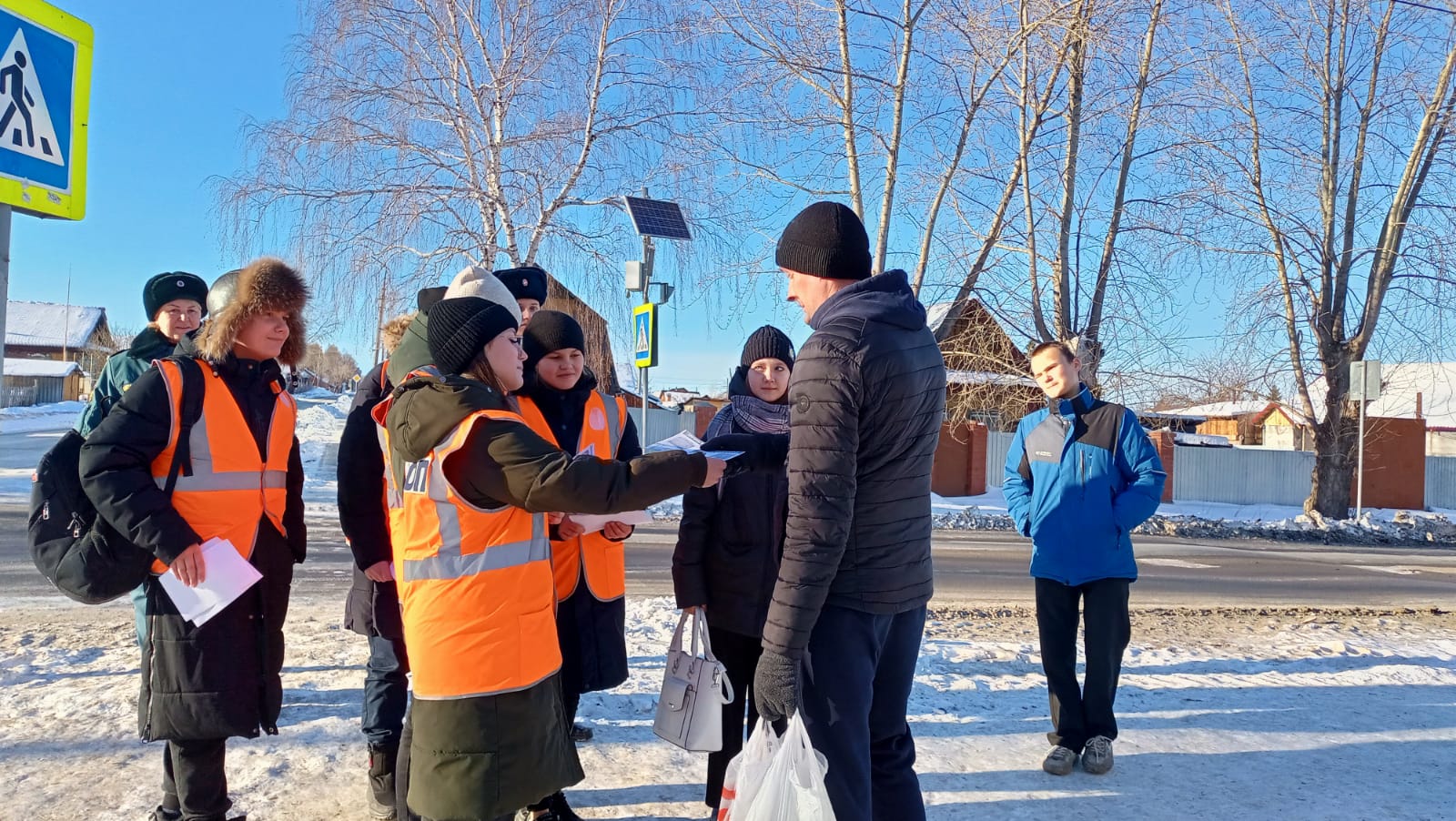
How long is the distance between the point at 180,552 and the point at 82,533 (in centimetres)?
42

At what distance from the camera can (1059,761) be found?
3.43 meters

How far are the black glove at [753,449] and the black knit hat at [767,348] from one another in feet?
2.81

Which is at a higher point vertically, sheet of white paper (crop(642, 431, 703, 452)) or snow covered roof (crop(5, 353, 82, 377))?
snow covered roof (crop(5, 353, 82, 377))

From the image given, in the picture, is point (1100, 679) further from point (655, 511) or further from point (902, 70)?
point (655, 511)

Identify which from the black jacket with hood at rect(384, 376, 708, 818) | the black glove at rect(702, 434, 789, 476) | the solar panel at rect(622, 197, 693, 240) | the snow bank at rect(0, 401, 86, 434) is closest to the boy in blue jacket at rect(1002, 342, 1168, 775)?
the black glove at rect(702, 434, 789, 476)

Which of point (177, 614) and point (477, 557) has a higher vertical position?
point (477, 557)

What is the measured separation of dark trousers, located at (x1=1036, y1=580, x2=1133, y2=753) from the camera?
139 inches

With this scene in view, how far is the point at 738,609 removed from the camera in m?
3.10

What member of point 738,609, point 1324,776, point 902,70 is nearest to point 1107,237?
point 902,70

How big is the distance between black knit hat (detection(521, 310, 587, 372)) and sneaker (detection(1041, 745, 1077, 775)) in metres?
2.58

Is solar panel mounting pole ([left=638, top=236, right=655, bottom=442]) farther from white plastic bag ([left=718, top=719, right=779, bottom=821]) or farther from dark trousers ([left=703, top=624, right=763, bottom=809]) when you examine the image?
white plastic bag ([left=718, top=719, right=779, bottom=821])

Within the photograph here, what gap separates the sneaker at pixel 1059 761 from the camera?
11.2 ft

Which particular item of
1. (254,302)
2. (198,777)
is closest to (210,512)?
(254,302)

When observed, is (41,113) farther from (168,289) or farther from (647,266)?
(647,266)
